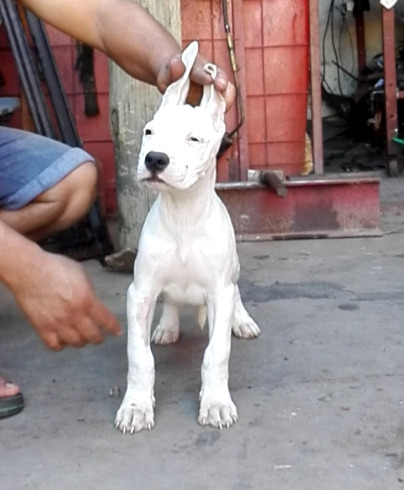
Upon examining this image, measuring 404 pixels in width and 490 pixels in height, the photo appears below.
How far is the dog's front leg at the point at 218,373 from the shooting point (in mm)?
2271

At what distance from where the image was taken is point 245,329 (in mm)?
2900

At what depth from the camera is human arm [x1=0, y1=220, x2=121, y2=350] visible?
1637 millimetres

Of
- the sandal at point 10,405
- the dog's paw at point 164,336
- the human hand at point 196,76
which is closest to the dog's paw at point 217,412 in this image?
the sandal at point 10,405

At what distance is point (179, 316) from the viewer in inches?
123

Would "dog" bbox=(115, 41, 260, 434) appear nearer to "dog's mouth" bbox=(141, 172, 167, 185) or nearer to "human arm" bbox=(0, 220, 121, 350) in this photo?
"dog's mouth" bbox=(141, 172, 167, 185)

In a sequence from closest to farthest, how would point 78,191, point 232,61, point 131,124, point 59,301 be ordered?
1. point 59,301
2. point 78,191
3. point 131,124
4. point 232,61

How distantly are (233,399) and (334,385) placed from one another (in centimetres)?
29

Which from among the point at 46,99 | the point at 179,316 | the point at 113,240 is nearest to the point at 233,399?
the point at 179,316

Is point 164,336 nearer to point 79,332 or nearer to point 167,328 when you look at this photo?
point 167,328

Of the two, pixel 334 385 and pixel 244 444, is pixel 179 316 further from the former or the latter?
pixel 244 444

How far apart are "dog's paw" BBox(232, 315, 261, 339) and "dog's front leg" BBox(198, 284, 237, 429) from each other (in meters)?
0.56

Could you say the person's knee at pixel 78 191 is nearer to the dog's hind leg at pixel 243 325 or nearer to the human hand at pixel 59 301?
the dog's hind leg at pixel 243 325

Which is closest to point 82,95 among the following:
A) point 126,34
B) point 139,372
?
point 126,34

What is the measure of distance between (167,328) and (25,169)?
25.6 inches
